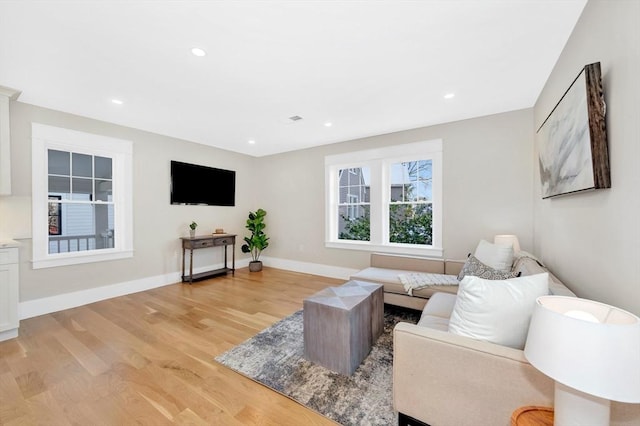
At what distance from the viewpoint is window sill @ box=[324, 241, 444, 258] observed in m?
3.97

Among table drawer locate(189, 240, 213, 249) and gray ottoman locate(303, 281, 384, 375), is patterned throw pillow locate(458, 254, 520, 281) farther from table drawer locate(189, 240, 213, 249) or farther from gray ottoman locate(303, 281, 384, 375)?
table drawer locate(189, 240, 213, 249)

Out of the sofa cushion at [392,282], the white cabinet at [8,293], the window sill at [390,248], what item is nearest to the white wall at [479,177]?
the window sill at [390,248]

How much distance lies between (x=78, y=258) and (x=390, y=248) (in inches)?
177

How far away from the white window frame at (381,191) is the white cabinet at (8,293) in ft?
13.1

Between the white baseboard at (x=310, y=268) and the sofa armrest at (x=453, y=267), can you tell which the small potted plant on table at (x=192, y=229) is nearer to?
the white baseboard at (x=310, y=268)

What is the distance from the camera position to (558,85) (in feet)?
7.33

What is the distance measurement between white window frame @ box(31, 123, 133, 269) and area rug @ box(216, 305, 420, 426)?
2.77 m

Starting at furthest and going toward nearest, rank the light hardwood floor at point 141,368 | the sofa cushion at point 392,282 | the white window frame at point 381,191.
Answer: the white window frame at point 381,191 → the sofa cushion at point 392,282 → the light hardwood floor at point 141,368

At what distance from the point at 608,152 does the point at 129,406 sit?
321cm

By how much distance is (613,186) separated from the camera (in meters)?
1.34

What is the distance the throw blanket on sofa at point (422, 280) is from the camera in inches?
113

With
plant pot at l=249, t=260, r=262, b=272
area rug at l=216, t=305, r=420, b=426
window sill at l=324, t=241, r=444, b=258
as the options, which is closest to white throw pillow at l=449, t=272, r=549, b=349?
area rug at l=216, t=305, r=420, b=426

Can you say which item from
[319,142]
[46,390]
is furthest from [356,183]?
[46,390]

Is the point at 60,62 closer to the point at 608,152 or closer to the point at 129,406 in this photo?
the point at 129,406
